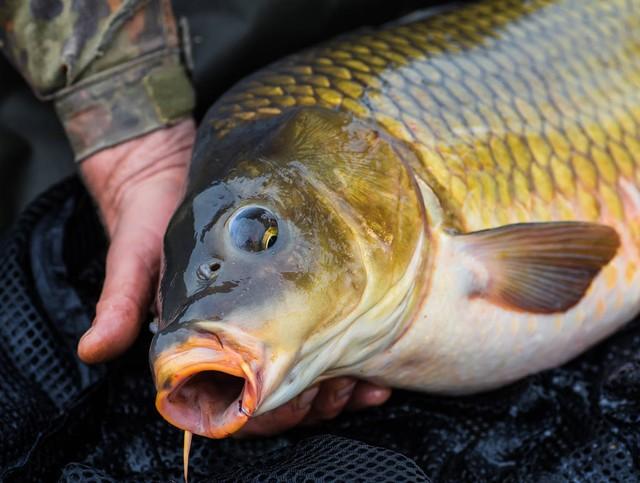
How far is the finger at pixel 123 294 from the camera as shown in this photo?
53.2 inches

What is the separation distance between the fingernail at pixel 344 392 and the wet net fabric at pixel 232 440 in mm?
68

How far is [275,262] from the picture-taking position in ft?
3.59

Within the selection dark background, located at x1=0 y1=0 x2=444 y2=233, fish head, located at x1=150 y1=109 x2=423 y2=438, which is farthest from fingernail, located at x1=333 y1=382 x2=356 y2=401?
dark background, located at x1=0 y1=0 x2=444 y2=233

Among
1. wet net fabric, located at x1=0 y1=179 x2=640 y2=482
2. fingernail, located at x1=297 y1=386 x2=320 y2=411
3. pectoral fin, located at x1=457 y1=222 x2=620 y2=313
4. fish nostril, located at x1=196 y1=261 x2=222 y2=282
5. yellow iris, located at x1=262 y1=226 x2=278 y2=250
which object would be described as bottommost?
wet net fabric, located at x1=0 y1=179 x2=640 y2=482

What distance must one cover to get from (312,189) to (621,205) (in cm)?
69

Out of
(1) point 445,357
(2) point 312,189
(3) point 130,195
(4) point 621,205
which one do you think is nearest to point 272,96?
(2) point 312,189

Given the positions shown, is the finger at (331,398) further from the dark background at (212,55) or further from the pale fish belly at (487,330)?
the dark background at (212,55)

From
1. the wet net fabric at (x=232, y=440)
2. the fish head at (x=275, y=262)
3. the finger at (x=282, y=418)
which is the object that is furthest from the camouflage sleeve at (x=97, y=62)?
the finger at (x=282, y=418)

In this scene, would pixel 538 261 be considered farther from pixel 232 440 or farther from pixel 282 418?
pixel 232 440

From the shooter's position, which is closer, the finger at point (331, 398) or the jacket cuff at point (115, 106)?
the finger at point (331, 398)

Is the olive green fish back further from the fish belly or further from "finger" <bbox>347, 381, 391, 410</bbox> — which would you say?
"finger" <bbox>347, 381, 391, 410</bbox>

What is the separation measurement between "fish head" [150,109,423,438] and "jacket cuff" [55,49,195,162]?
461 mm

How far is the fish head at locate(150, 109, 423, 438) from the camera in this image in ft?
3.32

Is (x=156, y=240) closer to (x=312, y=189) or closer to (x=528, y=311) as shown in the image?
(x=312, y=189)
